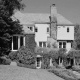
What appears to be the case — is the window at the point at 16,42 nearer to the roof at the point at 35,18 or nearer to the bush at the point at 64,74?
the bush at the point at 64,74

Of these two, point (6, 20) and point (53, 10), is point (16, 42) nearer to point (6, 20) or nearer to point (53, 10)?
point (6, 20)

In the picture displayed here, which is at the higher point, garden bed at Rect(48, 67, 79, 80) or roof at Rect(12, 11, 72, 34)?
roof at Rect(12, 11, 72, 34)

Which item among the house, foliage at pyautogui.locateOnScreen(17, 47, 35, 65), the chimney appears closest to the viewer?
foliage at pyautogui.locateOnScreen(17, 47, 35, 65)

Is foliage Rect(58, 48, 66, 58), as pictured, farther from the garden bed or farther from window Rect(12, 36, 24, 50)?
the garden bed

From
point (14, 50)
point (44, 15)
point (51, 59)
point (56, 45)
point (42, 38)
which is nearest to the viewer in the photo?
point (14, 50)

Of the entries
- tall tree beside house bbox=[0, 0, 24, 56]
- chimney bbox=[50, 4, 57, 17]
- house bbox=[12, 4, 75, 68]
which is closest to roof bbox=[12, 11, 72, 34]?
house bbox=[12, 4, 75, 68]

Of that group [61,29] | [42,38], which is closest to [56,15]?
[61,29]

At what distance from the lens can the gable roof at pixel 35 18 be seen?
1754 inches

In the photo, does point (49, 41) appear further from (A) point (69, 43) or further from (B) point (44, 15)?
(B) point (44, 15)

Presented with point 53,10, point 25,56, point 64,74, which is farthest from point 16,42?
point 53,10

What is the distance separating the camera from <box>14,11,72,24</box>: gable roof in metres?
44.6

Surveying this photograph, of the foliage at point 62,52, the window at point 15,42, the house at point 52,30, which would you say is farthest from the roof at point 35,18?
the window at point 15,42

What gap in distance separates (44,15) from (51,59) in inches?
594

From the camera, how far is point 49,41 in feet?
141
